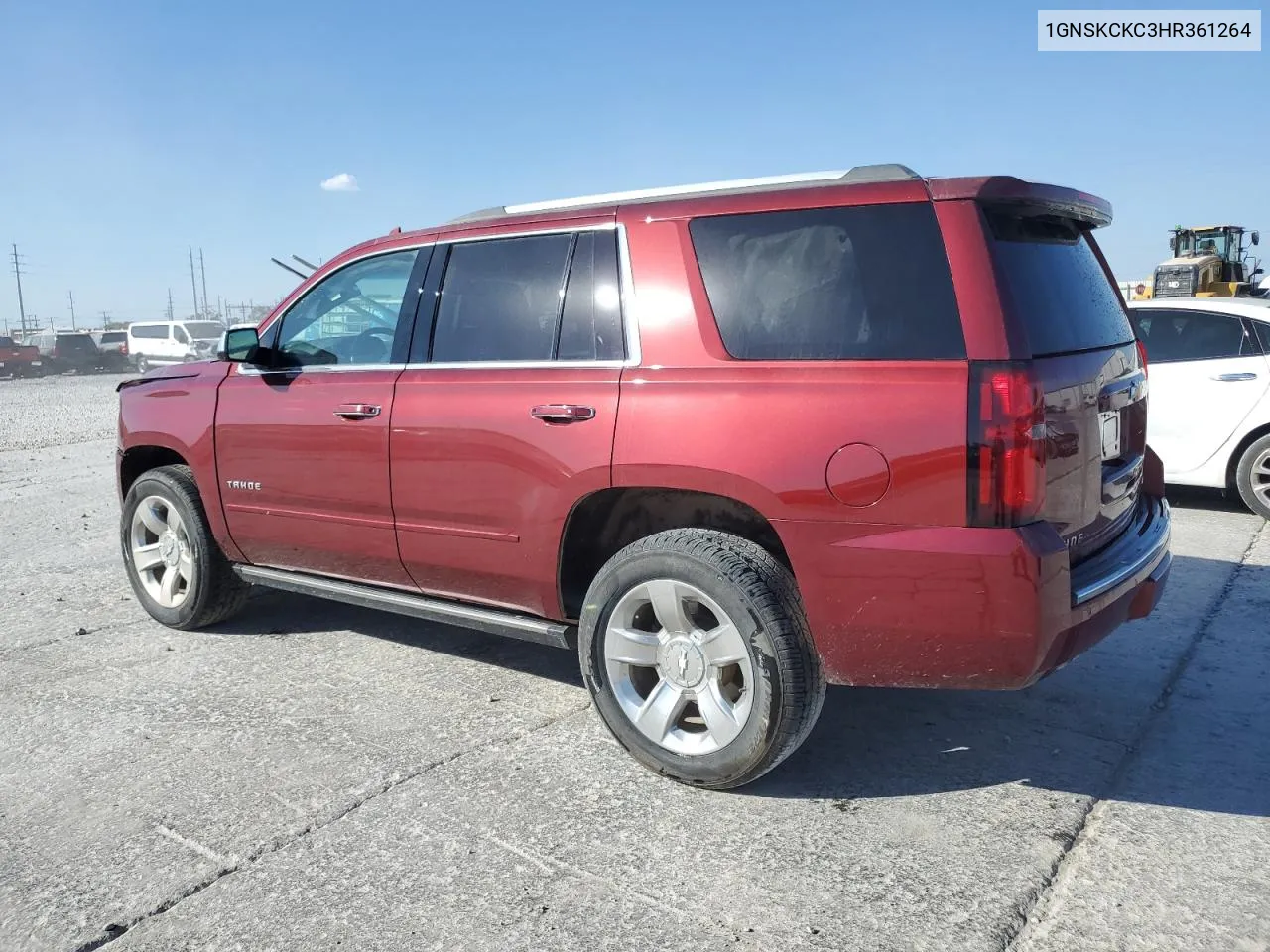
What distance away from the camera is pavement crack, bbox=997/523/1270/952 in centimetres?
254

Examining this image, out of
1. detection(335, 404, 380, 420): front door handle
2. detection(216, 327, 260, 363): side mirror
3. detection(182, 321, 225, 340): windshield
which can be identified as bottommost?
detection(335, 404, 380, 420): front door handle

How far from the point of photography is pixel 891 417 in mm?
2873

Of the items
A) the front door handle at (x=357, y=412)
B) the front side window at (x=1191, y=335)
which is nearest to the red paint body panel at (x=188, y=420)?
the front door handle at (x=357, y=412)

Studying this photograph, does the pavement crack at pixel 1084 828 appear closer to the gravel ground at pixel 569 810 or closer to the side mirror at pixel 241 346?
the gravel ground at pixel 569 810

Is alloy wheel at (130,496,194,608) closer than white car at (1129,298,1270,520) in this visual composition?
Yes

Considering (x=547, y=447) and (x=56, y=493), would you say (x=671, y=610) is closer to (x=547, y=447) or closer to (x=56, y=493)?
(x=547, y=447)

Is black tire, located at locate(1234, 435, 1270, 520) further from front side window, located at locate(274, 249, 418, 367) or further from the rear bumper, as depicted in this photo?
front side window, located at locate(274, 249, 418, 367)

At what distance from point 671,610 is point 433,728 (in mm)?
1141

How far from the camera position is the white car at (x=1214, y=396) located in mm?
7242

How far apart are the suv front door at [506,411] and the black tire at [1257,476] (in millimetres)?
5796

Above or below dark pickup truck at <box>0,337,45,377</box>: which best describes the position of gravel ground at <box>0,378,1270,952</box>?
below

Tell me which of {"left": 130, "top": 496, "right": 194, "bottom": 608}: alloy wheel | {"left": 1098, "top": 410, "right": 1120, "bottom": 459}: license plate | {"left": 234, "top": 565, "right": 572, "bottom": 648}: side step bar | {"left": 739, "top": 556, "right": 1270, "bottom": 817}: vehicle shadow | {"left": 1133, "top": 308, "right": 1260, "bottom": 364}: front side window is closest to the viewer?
{"left": 1098, "top": 410, "right": 1120, "bottom": 459}: license plate

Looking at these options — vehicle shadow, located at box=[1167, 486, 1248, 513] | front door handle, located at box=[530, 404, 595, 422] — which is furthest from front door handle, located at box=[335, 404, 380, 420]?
vehicle shadow, located at box=[1167, 486, 1248, 513]

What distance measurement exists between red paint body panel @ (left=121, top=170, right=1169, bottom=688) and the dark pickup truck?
122 feet
